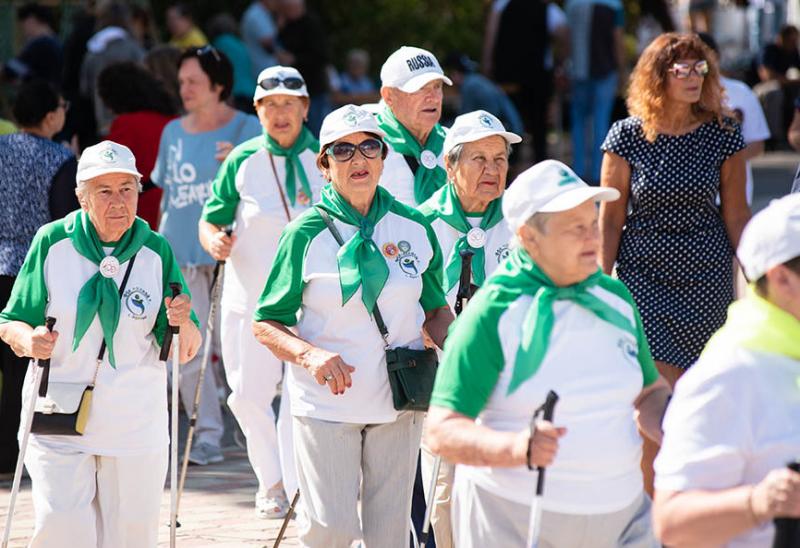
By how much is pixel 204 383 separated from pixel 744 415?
5961mm

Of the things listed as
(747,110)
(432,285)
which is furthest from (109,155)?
(747,110)

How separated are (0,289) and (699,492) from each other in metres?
5.61

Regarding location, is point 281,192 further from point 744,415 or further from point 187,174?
point 744,415

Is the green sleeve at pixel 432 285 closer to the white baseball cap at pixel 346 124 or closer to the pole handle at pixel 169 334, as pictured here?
the white baseball cap at pixel 346 124

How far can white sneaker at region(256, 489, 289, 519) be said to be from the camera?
314 inches

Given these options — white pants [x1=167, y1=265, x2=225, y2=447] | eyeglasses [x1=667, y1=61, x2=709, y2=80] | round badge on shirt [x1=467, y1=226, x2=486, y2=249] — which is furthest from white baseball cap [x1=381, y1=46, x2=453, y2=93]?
white pants [x1=167, y1=265, x2=225, y2=447]

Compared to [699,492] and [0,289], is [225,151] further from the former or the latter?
[699,492]

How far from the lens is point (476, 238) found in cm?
644

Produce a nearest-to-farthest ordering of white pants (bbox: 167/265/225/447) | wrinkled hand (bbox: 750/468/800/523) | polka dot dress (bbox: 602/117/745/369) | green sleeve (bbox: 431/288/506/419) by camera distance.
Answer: wrinkled hand (bbox: 750/468/800/523) < green sleeve (bbox: 431/288/506/419) < polka dot dress (bbox: 602/117/745/369) < white pants (bbox: 167/265/225/447)

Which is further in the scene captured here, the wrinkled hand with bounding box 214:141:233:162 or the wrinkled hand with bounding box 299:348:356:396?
the wrinkled hand with bounding box 214:141:233:162

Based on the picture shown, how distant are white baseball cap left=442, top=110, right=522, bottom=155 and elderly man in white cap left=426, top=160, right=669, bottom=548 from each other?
6.15 ft

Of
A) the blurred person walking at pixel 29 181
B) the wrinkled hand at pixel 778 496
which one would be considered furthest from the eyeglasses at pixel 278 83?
the wrinkled hand at pixel 778 496

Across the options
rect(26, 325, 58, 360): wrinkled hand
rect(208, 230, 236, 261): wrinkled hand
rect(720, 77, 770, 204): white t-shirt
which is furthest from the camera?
rect(720, 77, 770, 204): white t-shirt

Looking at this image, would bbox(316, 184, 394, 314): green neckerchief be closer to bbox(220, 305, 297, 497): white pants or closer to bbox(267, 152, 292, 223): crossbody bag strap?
bbox(267, 152, 292, 223): crossbody bag strap
